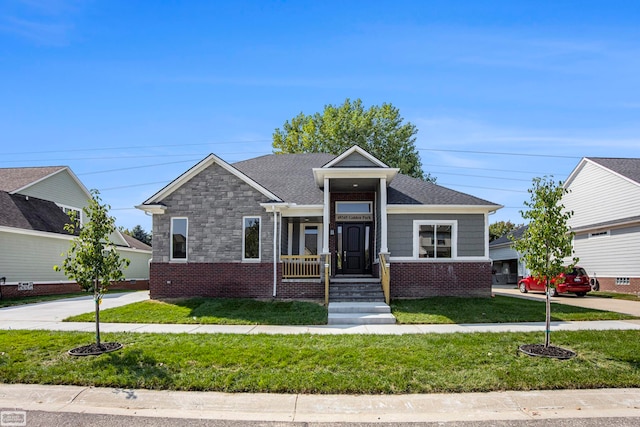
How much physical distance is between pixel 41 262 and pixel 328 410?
1982 centimetres

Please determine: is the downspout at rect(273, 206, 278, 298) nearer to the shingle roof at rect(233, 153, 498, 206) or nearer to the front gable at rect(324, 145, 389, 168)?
the shingle roof at rect(233, 153, 498, 206)

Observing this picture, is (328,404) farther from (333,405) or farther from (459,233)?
(459,233)

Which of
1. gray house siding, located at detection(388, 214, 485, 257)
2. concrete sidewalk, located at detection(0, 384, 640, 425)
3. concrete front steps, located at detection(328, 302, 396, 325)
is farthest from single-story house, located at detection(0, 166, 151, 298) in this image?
gray house siding, located at detection(388, 214, 485, 257)

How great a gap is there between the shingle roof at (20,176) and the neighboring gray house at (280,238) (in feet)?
39.8

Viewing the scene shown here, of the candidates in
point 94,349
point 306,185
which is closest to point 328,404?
point 94,349

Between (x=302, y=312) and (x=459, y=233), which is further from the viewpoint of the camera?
(x=459, y=233)

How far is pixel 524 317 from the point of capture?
11.2 meters

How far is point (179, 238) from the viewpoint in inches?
582

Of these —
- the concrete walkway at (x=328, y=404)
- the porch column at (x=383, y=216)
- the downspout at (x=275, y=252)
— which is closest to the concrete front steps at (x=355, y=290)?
the porch column at (x=383, y=216)

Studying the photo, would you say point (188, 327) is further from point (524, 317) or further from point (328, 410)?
point (524, 317)

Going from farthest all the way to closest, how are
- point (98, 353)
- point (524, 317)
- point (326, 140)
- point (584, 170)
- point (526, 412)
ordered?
point (326, 140) → point (584, 170) → point (524, 317) → point (98, 353) → point (526, 412)

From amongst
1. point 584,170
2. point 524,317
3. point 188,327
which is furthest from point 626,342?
point 584,170

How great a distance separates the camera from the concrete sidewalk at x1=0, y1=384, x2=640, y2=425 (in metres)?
5.35

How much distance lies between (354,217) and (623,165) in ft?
55.3
